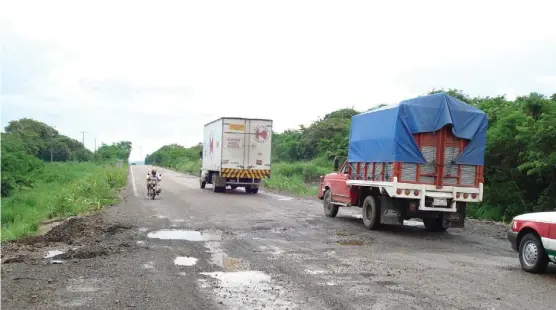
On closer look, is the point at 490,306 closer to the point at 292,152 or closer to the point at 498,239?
the point at 498,239

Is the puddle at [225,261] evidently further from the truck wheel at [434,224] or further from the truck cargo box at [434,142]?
the truck wheel at [434,224]

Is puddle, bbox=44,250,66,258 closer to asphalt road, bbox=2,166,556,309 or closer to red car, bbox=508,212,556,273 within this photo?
asphalt road, bbox=2,166,556,309

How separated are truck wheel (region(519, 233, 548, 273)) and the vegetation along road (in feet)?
0.70

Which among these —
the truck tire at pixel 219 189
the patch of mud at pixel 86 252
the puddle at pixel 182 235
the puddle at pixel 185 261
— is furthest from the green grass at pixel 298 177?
the puddle at pixel 185 261

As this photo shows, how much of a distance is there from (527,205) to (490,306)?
1179 cm

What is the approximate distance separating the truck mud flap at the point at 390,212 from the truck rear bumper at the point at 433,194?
49 centimetres

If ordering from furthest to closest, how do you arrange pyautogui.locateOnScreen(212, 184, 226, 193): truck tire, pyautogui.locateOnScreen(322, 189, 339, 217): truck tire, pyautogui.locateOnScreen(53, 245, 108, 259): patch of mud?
pyautogui.locateOnScreen(212, 184, 226, 193): truck tire, pyautogui.locateOnScreen(322, 189, 339, 217): truck tire, pyautogui.locateOnScreen(53, 245, 108, 259): patch of mud

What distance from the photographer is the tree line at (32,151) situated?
33062 mm

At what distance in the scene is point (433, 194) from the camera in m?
12.3

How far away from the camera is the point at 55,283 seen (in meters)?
7.04

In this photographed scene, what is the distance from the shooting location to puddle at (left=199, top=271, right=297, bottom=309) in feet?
20.1

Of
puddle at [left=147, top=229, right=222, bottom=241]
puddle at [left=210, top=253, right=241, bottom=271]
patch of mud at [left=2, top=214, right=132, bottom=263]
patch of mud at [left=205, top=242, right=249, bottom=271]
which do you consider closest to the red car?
patch of mud at [left=205, top=242, right=249, bottom=271]

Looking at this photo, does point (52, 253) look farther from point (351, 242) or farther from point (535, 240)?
point (535, 240)

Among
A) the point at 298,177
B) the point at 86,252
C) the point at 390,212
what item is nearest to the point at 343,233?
the point at 390,212
